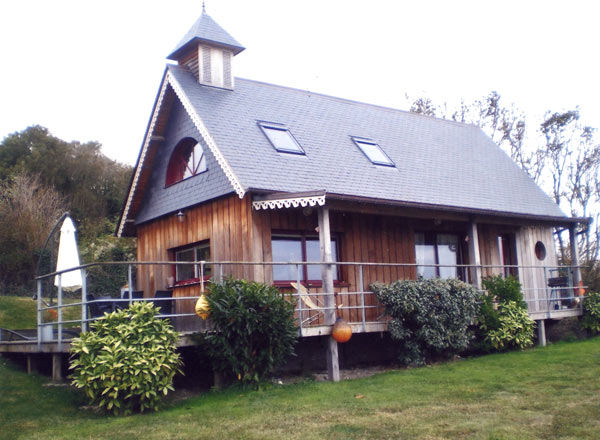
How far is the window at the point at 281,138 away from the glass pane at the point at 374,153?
2191mm

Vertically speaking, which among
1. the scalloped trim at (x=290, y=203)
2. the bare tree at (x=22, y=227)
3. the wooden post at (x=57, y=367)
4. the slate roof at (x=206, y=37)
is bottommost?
the wooden post at (x=57, y=367)

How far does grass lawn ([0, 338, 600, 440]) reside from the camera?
843 centimetres

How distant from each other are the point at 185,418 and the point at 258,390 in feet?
5.82

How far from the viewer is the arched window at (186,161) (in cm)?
1587

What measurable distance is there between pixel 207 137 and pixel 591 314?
10.9 metres

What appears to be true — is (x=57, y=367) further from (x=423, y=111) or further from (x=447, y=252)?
(x=423, y=111)

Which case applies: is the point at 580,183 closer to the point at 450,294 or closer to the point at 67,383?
the point at 450,294

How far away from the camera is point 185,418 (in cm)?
958

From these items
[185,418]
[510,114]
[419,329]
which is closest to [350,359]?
[419,329]

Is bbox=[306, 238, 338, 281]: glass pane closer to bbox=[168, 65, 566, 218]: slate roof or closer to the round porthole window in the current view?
bbox=[168, 65, 566, 218]: slate roof

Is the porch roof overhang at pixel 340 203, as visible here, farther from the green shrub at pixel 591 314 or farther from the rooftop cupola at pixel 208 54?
the rooftop cupola at pixel 208 54

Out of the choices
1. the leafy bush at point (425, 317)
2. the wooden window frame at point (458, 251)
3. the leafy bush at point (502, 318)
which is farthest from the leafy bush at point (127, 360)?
the wooden window frame at point (458, 251)

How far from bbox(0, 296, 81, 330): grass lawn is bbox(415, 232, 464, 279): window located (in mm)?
10613

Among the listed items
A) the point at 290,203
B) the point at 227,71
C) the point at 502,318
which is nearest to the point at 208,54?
the point at 227,71
